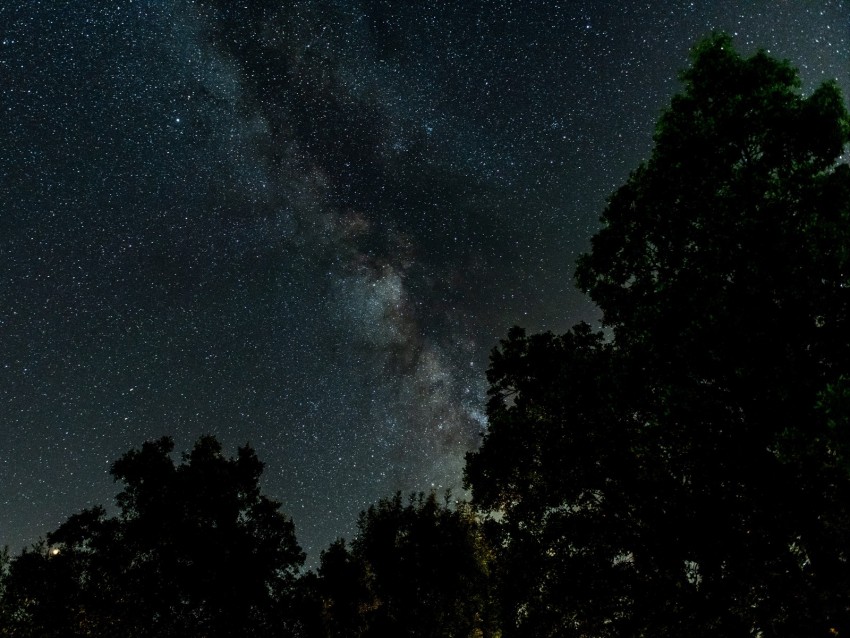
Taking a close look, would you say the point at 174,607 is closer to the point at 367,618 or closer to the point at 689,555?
the point at 367,618

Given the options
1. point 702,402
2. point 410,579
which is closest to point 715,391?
point 702,402

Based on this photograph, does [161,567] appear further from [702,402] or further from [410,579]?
[702,402]

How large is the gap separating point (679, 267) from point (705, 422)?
388 centimetres

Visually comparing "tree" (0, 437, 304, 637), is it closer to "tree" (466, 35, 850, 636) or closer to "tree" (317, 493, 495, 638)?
"tree" (317, 493, 495, 638)

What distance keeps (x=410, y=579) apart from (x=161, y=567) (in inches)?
595

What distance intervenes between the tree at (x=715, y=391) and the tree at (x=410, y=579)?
17.0 metres

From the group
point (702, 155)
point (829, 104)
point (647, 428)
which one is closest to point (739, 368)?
point (647, 428)

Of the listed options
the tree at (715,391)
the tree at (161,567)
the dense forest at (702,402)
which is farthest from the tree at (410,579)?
the tree at (715,391)

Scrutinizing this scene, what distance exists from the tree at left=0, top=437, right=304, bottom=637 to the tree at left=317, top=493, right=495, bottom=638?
5.70m

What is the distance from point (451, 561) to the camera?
107 feet

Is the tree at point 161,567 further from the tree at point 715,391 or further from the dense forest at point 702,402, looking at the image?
the tree at point 715,391

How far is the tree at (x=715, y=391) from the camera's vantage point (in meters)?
10.3

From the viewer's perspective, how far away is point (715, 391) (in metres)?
11.8

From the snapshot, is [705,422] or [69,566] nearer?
[705,422]
